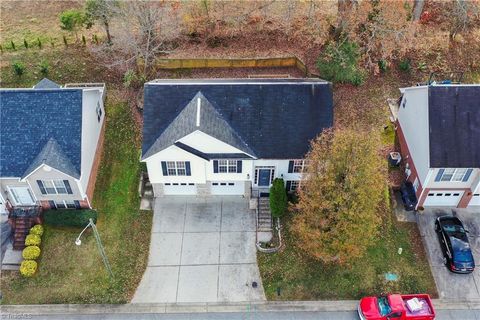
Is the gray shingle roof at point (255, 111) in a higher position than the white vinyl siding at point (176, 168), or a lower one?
higher

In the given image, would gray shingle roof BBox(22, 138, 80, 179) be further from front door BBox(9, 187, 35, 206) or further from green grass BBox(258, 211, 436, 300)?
green grass BBox(258, 211, 436, 300)

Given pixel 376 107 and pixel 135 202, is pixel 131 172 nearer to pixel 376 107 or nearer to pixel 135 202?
pixel 135 202

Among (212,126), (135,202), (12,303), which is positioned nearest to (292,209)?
(212,126)

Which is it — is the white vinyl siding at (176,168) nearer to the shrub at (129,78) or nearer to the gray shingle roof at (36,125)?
the gray shingle roof at (36,125)

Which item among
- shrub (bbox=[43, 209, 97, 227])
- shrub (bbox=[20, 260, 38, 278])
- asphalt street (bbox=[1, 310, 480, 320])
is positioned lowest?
asphalt street (bbox=[1, 310, 480, 320])

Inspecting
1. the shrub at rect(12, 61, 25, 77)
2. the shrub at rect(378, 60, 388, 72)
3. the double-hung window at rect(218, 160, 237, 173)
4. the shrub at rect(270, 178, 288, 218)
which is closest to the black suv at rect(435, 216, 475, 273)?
the shrub at rect(270, 178, 288, 218)

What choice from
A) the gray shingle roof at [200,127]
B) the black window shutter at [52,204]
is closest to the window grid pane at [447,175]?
the gray shingle roof at [200,127]
